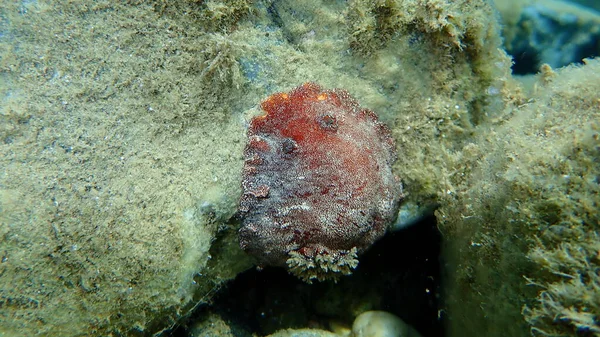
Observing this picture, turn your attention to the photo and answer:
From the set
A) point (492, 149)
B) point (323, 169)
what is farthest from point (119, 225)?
point (492, 149)

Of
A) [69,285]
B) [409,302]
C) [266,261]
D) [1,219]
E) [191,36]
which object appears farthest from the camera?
[409,302]

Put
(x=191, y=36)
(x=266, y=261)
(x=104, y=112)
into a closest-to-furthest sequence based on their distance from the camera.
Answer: (x=104, y=112) < (x=191, y=36) < (x=266, y=261)

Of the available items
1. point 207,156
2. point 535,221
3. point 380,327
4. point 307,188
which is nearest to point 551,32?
point 535,221

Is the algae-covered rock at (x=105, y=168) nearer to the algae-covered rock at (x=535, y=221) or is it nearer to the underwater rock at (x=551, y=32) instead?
the algae-covered rock at (x=535, y=221)

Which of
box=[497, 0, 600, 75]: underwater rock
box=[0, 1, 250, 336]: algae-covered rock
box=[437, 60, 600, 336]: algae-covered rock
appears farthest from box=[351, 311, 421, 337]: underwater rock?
box=[497, 0, 600, 75]: underwater rock

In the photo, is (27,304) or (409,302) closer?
(27,304)

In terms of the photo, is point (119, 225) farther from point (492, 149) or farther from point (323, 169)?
point (492, 149)

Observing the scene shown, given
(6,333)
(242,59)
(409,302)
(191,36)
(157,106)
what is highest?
(191,36)

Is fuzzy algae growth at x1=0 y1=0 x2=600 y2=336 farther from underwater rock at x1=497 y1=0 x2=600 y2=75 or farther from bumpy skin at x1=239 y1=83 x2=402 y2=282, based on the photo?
underwater rock at x1=497 y1=0 x2=600 y2=75
